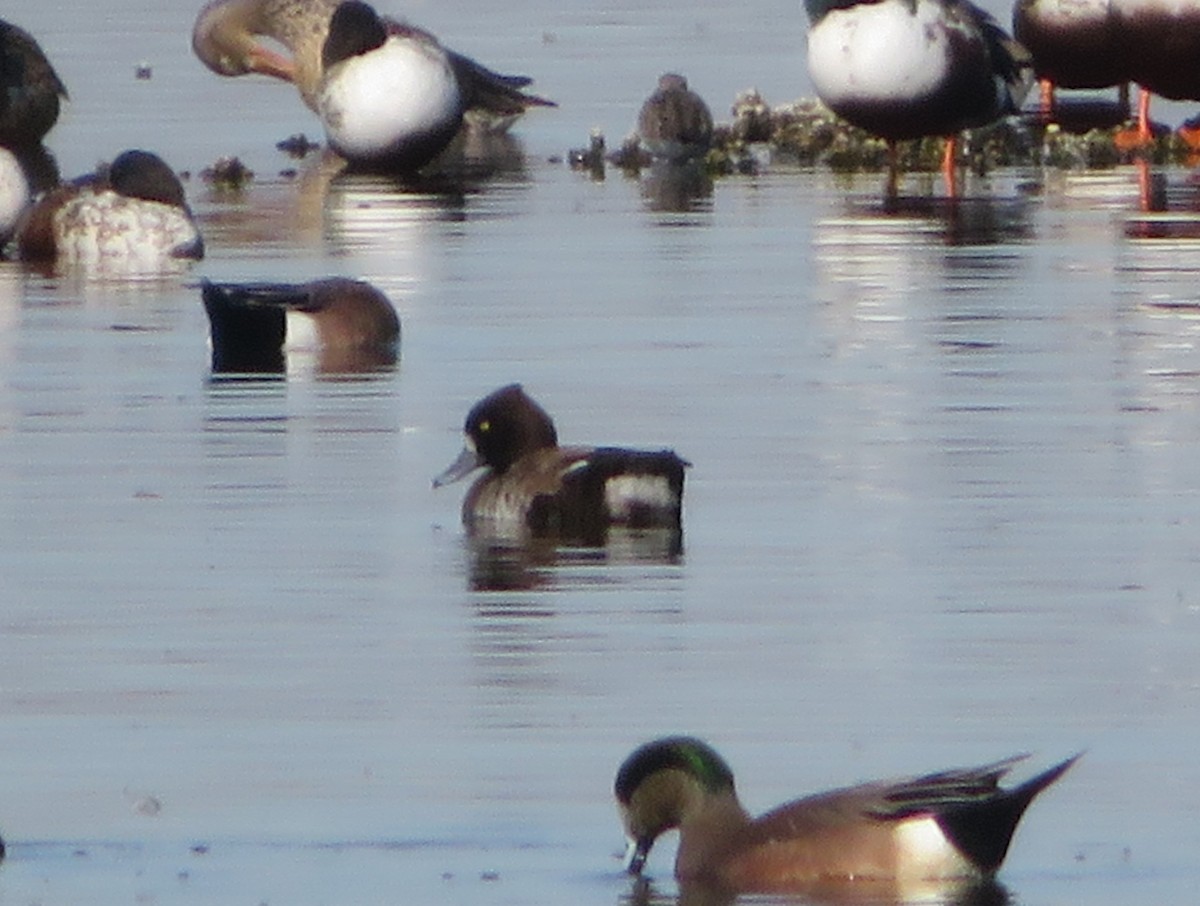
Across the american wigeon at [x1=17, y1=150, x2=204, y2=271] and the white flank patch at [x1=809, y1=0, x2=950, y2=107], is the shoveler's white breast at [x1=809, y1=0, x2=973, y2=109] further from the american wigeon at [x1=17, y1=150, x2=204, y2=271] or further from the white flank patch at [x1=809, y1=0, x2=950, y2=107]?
the american wigeon at [x1=17, y1=150, x2=204, y2=271]

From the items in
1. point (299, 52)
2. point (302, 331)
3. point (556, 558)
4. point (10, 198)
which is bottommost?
point (556, 558)

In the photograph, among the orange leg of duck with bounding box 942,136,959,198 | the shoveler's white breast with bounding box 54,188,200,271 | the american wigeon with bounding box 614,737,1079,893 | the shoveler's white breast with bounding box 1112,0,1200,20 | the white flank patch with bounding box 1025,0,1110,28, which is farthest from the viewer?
the white flank patch with bounding box 1025,0,1110,28

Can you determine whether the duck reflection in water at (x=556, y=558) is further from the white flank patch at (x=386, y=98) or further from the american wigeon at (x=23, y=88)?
the american wigeon at (x=23, y=88)

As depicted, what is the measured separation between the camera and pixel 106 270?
21.2 meters

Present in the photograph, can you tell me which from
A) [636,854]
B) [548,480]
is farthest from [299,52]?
[636,854]

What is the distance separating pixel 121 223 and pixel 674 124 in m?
5.57

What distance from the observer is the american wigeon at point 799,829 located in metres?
8.14

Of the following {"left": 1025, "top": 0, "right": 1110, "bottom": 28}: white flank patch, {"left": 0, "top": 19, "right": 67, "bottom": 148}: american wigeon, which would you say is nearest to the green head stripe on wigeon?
{"left": 1025, "top": 0, "right": 1110, "bottom": 28}: white flank patch

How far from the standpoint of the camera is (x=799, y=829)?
8.36 meters

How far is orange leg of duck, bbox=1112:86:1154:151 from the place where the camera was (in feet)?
86.4

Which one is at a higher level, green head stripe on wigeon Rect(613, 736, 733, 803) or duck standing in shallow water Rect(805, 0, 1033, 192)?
duck standing in shallow water Rect(805, 0, 1033, 192)

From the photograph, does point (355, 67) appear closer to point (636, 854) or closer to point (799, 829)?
point (636, 854)

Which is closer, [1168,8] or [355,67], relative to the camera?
[355,67]

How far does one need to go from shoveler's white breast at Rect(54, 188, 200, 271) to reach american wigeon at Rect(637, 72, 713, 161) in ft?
17.5
